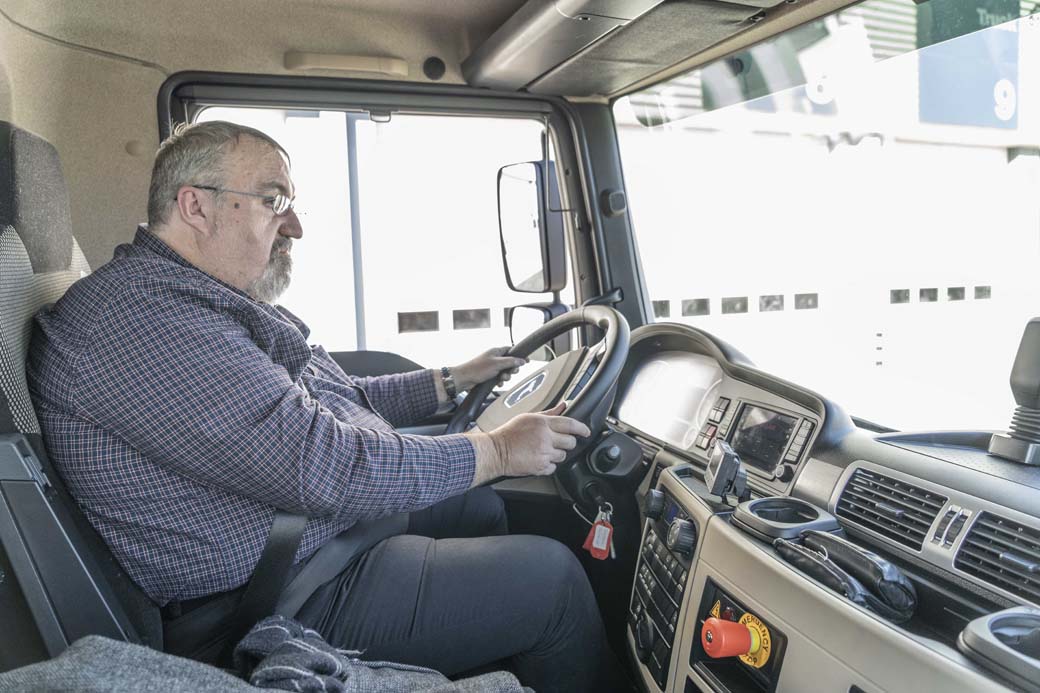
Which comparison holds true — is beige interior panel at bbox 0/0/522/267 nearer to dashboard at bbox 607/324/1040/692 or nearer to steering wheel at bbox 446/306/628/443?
steering wheel at bbox 446/306/628/443

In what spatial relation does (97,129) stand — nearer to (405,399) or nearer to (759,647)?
(405,399)

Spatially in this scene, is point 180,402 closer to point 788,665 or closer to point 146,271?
point 146,271

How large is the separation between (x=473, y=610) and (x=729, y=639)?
0.55m

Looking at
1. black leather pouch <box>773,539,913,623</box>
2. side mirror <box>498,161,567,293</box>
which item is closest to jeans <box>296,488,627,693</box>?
black leather pouch <box>773,539,913,623</box>

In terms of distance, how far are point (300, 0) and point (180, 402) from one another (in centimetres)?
145

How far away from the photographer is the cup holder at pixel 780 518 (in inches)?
51.2

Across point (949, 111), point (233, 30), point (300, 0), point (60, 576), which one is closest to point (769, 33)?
point (949, 111)

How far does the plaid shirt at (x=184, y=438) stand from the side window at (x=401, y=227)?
3.81 ft

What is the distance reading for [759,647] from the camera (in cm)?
121

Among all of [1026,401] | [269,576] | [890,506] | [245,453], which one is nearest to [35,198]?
[245,453]

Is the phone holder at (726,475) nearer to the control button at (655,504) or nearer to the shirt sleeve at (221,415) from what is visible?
the control button at (655,504)

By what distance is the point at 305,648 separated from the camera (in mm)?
1140

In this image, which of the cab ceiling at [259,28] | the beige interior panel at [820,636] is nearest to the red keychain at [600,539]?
the beige interior panel at [820,636]

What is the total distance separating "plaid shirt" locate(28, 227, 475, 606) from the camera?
51.8 inches
